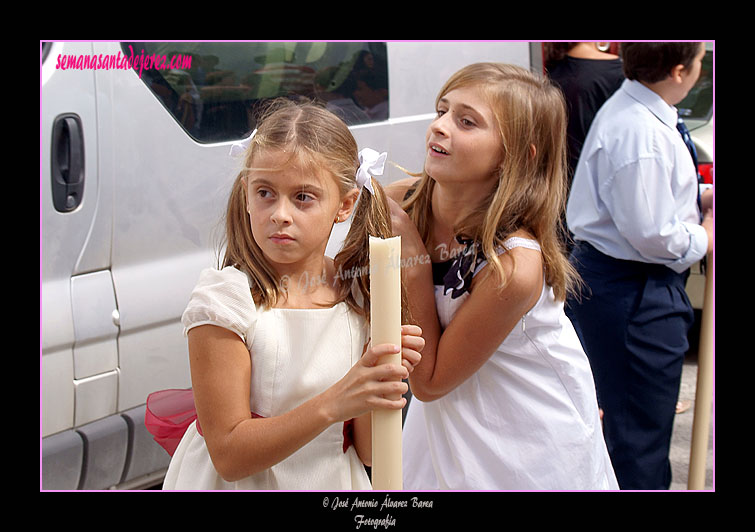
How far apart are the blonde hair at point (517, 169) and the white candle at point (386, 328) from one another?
0.37 metres

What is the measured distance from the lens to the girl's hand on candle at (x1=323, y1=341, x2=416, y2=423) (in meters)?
0.91

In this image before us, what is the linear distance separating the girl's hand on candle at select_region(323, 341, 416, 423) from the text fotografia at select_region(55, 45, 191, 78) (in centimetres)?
47

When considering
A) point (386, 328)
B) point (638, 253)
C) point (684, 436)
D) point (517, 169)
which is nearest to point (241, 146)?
point (386, 328)

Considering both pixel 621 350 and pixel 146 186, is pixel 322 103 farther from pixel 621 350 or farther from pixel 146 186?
pixel 621 350

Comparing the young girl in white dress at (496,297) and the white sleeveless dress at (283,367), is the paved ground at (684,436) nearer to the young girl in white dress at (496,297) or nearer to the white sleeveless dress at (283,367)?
the young girl in white dress at (496,297)

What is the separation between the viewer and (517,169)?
123cm

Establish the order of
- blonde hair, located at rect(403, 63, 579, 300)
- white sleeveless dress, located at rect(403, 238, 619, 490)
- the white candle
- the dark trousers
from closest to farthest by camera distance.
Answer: the white candle < blonde hair, located at rect(403, 63, 579, 300) < white sleeveless dress, located at rect(403, 238, 619, 490) < the dark trousers

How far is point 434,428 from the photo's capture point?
1378mm

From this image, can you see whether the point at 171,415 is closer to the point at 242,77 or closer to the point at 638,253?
the point at 242,77

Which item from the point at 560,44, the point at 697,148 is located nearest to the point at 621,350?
the point at 697,148

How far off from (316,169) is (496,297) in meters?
0.38

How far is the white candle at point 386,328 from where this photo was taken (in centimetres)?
86
